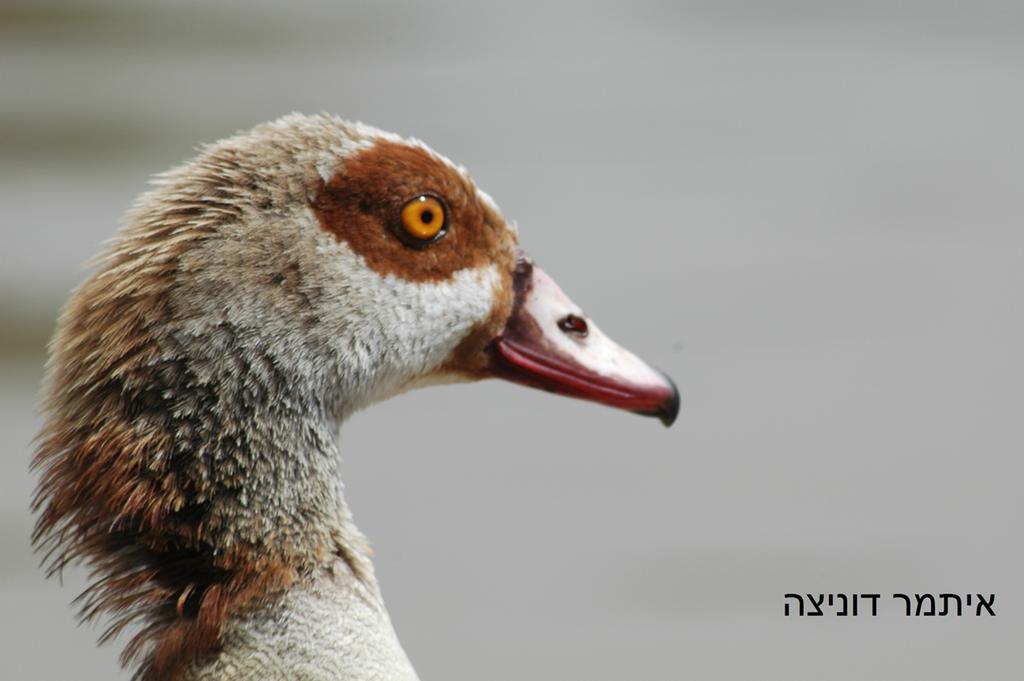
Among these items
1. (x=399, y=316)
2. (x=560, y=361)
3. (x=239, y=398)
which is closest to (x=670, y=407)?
(x=560, y=361)

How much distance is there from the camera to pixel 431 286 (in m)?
1.90

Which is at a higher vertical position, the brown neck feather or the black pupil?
the black pupil

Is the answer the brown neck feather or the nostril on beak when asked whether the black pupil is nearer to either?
the nostril on beak

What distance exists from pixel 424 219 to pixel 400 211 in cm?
4

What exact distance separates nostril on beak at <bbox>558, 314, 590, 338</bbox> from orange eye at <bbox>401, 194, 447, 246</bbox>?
25 centimetres

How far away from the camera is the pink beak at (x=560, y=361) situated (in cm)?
202

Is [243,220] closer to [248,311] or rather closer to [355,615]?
[248,311]

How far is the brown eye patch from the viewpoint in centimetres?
181

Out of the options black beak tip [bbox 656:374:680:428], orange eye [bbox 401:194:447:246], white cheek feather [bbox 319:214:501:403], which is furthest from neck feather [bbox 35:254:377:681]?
black beak tip [bbox 656:374:680:428]

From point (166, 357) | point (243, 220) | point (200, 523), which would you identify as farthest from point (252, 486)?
point (243, 220)

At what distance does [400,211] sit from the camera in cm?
186

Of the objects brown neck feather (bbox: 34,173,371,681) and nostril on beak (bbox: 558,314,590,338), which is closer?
brown neck feather (bbox: 34,173,371,681)

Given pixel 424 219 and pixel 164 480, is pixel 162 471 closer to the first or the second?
pixel 164 480

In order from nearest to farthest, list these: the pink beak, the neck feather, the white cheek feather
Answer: the neck feather < the white cheek feather < the pink beak
